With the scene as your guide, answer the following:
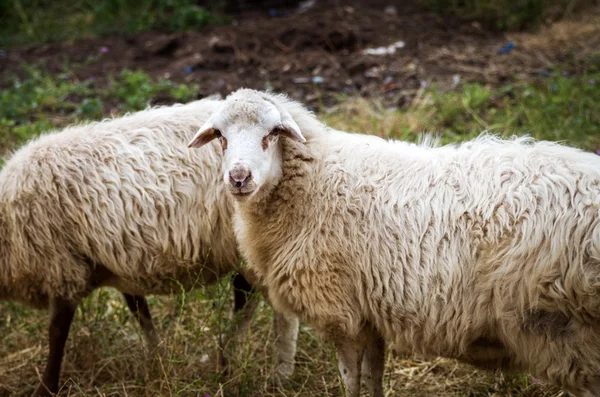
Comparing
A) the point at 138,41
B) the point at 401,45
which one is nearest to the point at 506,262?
the point at 401,45

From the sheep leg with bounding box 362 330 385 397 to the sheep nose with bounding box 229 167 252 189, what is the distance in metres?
1.18

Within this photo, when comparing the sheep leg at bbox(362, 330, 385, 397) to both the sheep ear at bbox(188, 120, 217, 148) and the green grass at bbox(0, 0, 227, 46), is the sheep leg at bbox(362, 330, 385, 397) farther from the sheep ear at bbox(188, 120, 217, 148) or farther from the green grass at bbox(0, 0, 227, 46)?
the green grass at bbox(0, 0, 227, 46)

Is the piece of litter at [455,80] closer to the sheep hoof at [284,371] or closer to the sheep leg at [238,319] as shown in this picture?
the sheep leg at [238,319]

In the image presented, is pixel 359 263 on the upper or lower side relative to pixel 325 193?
lower

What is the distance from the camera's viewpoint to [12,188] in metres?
3.90

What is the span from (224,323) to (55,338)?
999 millimetres

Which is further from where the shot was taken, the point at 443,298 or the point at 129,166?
the point at 129,166

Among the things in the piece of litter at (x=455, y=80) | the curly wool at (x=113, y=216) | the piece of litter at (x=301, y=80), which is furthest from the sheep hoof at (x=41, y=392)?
the piece of litter at (x=455, y=80)

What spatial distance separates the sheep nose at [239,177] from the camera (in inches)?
120

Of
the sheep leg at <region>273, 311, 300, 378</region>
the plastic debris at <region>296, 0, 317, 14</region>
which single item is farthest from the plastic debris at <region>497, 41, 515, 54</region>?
the sheep leg at <region>273, 311, 300, 378</region>

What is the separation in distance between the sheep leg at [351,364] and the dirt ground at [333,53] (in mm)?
3808

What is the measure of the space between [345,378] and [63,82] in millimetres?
5482

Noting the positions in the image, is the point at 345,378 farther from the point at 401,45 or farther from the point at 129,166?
the point at 401,45

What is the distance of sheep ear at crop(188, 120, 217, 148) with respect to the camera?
11.0 feet
